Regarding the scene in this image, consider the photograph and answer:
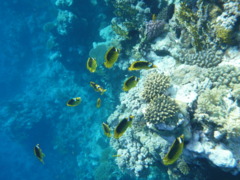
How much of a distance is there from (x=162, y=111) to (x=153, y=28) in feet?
13.5

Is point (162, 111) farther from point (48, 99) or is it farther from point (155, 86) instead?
point (48, 99)

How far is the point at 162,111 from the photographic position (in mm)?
4051

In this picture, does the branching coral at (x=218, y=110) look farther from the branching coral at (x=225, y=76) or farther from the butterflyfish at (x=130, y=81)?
the butterflyfish at (x=130, y=81)

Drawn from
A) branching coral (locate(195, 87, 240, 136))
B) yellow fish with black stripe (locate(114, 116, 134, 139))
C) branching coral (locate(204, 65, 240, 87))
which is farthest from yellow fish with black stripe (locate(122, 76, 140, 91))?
branching coral (locate(204, 65, 240, 87))

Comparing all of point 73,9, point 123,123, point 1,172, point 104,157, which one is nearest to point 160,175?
point 123,123

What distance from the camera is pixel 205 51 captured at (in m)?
5.44

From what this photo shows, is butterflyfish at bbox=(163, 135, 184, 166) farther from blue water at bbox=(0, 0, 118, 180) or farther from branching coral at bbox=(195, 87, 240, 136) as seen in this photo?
blue water at bbox=(0, 0, 118, 180)

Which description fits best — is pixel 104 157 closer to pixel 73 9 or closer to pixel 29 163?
pixel 73 9

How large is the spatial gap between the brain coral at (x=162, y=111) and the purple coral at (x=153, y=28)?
358 centimetres

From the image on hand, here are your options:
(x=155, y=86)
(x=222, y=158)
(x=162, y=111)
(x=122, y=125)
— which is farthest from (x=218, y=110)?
(x=122, y=125)

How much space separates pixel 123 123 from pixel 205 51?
12.8ft

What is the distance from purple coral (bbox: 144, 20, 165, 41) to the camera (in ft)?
22.3

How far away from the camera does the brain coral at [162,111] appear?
158 inches

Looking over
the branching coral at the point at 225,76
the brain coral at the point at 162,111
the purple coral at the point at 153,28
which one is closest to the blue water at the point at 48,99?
the purple coral at the point at 153,28
